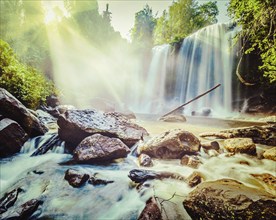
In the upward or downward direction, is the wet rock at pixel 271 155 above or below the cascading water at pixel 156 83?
below

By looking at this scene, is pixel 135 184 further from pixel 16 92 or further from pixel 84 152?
Result: pixel 16 92

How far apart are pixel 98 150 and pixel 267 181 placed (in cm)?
336

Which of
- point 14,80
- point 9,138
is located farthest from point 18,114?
point 14,80

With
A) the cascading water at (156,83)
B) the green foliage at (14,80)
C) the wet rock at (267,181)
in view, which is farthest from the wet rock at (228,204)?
the cascading water at (156,83)

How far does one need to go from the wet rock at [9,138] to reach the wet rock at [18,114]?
16.7 inches

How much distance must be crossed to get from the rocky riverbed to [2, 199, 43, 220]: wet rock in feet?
0.04

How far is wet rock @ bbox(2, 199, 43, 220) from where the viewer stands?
82.4 inches

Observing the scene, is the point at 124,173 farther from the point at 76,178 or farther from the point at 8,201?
the point at 8,201

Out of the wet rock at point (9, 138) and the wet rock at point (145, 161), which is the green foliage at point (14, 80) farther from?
the wet rock at point (145, 161)

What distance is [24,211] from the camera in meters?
2.21

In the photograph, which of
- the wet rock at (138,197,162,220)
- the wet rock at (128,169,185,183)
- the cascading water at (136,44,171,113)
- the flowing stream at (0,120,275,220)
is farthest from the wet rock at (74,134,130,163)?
the cascading water at (136,44,171,113)

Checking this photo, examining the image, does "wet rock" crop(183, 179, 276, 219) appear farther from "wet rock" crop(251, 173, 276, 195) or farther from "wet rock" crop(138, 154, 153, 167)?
"wet rock" crop(138, 154, 153, 167)

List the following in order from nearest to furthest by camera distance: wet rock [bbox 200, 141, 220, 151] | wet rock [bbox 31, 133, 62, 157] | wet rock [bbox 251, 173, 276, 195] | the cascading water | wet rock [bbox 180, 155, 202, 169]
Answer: wet rock [bbox 251, 173, 276, 195]
wet rock [bbox 180, 155, 202, 169]
wet rock [bbox 200, 141, 220, 151]
wet rock [bbox 31, 133, 62, 157]
the cascading water

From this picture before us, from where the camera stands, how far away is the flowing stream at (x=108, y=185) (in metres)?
2.40
